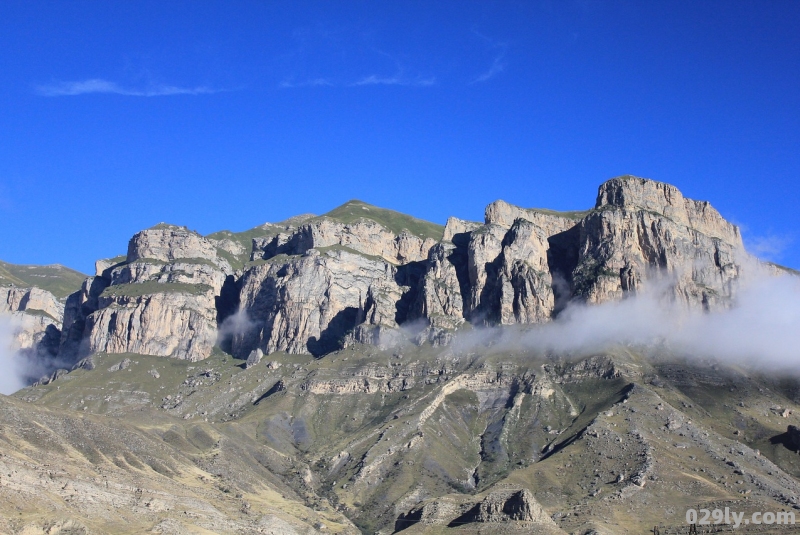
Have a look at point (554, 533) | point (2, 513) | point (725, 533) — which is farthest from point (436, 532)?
point (2, 513)

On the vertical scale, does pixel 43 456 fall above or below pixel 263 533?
above

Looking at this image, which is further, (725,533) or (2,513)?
(725,533)

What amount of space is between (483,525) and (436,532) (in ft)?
36.9

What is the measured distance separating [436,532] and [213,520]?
4778cm

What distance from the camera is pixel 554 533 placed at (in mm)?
184375

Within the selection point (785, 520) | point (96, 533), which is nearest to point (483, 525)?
point (785, 520)

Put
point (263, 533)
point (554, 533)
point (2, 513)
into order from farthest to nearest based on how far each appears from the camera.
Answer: point (263, 533) < point (554, 533) < point (2, 513)

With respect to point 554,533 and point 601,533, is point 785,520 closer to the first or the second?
point 601,533

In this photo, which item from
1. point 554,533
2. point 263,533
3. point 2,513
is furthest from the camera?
point 263,533

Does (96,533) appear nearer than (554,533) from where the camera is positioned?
Yes

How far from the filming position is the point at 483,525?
191m

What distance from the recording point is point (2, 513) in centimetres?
15800

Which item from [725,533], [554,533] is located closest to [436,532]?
[554,533]

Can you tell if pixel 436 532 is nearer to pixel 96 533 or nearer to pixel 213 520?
pixel 213 520
